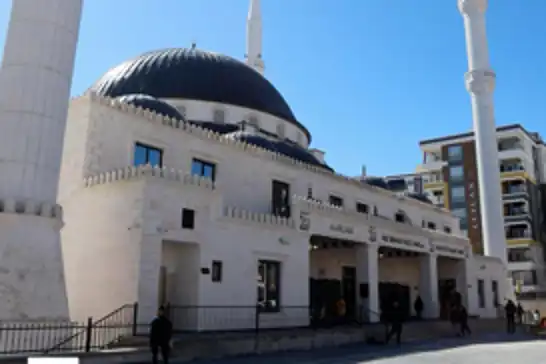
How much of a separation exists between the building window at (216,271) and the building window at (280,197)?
21.4ft

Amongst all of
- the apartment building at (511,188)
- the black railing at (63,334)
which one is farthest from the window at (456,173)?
the black railing at (63,334)

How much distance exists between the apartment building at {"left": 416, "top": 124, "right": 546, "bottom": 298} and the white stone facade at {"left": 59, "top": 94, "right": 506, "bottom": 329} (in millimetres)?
42018

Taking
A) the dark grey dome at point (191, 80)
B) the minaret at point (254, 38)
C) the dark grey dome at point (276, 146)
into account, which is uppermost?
the minaret at point (254, 38)

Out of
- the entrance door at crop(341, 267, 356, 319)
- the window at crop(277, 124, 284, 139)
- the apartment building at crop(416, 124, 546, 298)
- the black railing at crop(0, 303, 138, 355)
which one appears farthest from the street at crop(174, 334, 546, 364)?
the apartment building at crop(416, 124, 546, 298)

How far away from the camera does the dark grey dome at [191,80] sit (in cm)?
3009

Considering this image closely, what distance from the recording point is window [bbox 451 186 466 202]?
222 ft

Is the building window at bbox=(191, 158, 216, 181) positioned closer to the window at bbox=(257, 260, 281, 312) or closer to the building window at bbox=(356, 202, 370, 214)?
the window at bbox=(257, 260, 281, 312)

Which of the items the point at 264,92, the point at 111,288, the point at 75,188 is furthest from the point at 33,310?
the point at 264,92

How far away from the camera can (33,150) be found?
51.2ft

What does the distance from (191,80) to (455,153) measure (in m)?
47.4

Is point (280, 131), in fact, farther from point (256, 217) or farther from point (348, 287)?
point (256, 217)

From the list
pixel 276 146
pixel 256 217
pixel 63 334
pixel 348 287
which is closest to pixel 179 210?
pixel 256 217

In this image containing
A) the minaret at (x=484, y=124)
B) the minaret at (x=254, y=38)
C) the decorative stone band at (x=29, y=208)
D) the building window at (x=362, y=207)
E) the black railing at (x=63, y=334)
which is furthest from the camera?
the minaret at (x=254, y=38)

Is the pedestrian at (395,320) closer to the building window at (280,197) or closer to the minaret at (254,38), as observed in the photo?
the building window at (280,197)
